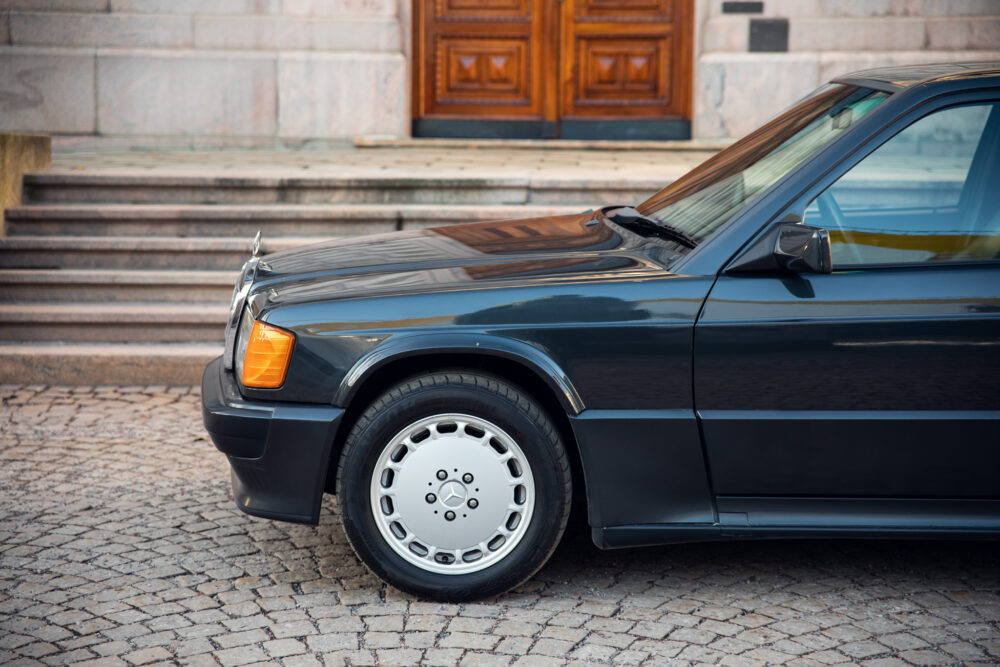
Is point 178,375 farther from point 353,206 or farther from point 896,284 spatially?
point 896,284

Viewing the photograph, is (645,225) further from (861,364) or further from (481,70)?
(481,70)

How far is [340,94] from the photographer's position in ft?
35.0

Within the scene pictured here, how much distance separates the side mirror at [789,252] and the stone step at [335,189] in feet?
14.2

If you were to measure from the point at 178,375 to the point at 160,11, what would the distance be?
17.2 ft

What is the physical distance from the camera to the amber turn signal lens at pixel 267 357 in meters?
3.63

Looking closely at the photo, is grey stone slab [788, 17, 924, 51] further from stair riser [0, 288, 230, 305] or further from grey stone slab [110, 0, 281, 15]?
stair riser [0, 288, 230, 305]

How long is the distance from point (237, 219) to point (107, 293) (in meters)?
0.99

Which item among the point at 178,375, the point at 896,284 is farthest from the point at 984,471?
the point at 178,375

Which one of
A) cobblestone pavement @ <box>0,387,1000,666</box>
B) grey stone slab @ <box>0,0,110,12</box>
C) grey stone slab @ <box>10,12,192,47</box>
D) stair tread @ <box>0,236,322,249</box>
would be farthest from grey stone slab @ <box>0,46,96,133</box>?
cobblestone pavement @ <box>0,387,1000,666</box>

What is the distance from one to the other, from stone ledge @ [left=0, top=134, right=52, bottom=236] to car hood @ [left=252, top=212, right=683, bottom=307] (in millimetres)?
3949

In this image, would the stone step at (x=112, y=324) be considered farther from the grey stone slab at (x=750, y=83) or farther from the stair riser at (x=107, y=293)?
the grey stone slab at (x=750, y=83)

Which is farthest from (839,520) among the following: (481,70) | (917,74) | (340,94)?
(481,70)

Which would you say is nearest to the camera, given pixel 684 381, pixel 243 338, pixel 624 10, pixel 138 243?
pixel 684 381

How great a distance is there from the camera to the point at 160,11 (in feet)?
34.4
